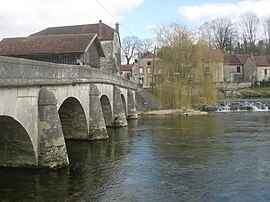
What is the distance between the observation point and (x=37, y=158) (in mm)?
12328

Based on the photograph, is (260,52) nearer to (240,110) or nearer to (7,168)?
(240,110)

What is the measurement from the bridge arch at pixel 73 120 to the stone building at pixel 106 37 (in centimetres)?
2672

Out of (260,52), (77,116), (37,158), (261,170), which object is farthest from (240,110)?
(260,52)

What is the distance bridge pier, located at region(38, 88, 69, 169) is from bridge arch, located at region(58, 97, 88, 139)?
5.15 m

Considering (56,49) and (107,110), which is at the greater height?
(56,49)

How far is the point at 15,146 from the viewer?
1218 cm

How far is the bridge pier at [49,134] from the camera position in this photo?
40.5ft

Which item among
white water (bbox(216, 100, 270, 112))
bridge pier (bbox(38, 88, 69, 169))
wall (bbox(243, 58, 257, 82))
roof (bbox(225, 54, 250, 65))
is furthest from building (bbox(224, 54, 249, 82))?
bridge pier (bbox(38, 88, 69, 169))

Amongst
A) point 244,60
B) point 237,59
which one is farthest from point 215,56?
point 244,60

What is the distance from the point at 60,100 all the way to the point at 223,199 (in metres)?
7.99

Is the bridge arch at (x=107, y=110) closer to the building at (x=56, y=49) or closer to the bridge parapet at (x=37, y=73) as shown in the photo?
the bridge parapet at (x=37, y=73)

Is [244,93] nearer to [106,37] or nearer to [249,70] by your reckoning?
[249,70]

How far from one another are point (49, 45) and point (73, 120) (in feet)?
42.8

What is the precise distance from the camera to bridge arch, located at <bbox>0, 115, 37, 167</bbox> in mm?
11703
